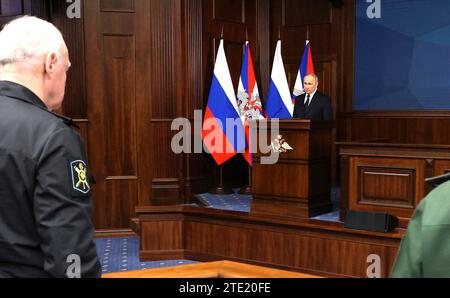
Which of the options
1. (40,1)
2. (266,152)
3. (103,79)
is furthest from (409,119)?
(40,1)

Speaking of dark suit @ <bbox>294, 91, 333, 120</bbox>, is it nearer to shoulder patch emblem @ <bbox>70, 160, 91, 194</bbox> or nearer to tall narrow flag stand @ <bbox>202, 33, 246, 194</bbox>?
tall narrow flag stand @ <bbox>202, 33, 246, 194</bbox>

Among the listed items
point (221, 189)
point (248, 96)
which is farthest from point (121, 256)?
point (248, 96)

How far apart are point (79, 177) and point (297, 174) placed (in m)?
3.72

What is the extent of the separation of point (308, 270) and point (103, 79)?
2910 mm

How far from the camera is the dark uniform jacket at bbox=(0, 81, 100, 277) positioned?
1201 millimetres

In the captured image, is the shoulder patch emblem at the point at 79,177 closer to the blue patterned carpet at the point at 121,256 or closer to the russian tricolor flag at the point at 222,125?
the blue patterned carpet at the point at 121,256

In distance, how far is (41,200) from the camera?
3.94 feet

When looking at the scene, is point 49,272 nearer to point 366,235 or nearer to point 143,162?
point 366,235

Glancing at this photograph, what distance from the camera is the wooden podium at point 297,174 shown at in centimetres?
475

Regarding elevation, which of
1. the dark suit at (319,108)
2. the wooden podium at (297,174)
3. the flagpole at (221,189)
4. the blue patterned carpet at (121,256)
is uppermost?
the dark suit at (319,108)

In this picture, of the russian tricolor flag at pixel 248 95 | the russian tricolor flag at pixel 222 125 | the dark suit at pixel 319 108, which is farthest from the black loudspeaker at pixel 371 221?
the russian tricolor flag at pixel 248 95

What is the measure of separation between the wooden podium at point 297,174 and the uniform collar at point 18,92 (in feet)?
11.7

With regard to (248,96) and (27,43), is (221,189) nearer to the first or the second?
(248,96)

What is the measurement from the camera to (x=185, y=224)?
5.15 metres
